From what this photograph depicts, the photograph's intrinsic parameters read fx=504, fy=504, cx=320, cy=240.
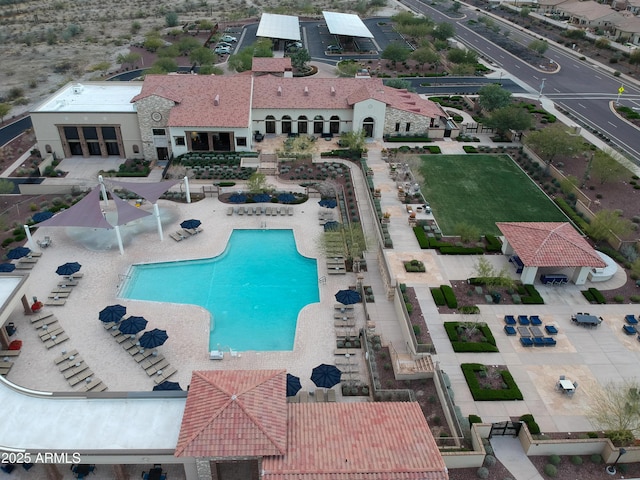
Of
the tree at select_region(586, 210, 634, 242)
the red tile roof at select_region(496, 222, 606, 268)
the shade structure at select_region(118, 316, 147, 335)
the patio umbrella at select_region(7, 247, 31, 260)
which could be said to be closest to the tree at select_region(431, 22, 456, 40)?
the tree at select_region(586, 210, 634, 242)

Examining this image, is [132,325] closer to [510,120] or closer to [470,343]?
[470,343]

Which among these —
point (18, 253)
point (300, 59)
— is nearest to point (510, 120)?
point (300, 59)

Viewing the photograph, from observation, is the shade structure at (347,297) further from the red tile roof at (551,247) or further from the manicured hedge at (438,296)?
the red tile roof at (551,247)

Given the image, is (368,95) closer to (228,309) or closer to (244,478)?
(228,309)

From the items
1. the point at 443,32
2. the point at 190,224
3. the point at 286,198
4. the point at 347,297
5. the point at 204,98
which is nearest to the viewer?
the point at 347,297

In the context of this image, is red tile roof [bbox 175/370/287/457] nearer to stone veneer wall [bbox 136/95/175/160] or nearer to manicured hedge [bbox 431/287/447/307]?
manicured hedge [bbox 431/287/447/307]

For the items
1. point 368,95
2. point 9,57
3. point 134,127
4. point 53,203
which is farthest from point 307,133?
point 9,57
